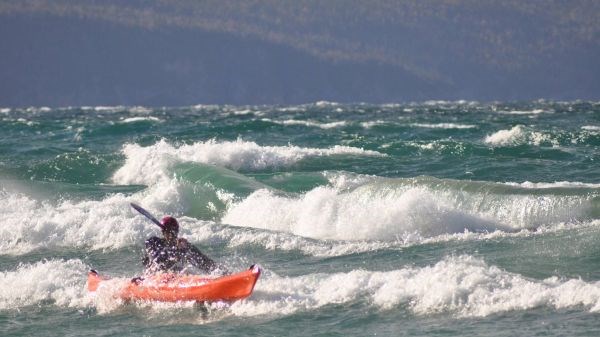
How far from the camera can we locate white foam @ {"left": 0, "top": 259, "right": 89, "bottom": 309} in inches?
535

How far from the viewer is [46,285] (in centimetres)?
1407

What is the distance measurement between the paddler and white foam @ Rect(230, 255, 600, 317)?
78cm

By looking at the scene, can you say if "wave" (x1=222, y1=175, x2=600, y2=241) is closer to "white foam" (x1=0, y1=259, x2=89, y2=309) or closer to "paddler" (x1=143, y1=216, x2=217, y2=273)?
"paddler" (x1=143, y1=216, x2=217, y2=273)

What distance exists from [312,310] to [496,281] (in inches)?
79.5

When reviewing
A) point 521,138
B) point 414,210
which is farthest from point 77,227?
point 521,138

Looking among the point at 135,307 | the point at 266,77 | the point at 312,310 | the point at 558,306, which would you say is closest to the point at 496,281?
the point at 558,306

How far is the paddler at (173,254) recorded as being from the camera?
13164 mm

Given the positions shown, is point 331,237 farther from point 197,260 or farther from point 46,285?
point 46,285

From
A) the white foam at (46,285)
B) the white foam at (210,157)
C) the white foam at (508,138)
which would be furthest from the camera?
the white foam at (508,138)

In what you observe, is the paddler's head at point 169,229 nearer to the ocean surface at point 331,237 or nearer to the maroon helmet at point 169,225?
the maroon helmet at point 169,225

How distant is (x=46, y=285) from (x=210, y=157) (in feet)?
55.6

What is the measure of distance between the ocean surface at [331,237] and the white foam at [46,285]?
0.10ft

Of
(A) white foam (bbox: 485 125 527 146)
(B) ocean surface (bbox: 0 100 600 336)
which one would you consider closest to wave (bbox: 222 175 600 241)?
(B) ocean surface (bbox: 0 100 600 336)

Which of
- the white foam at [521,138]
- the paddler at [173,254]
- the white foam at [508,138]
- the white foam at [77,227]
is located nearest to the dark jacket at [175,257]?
the paddler at [173,254]
